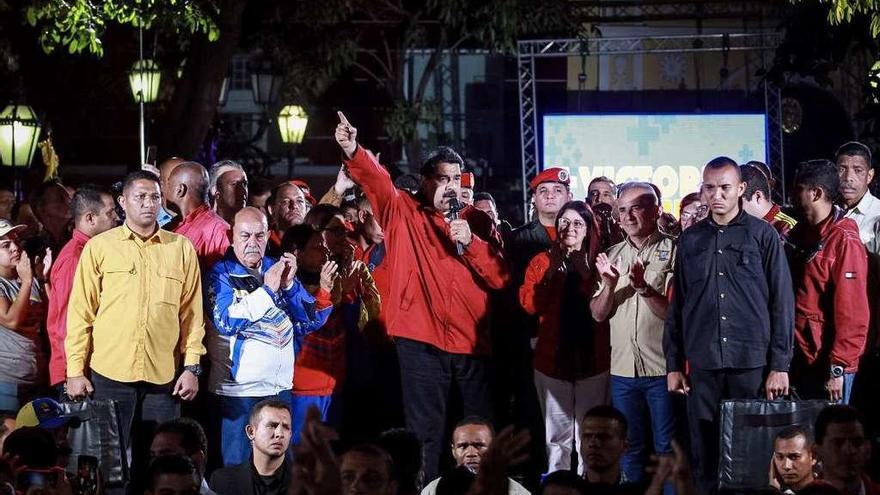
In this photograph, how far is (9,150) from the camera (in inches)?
641

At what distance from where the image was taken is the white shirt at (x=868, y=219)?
33.4ft

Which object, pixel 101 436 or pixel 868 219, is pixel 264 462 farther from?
pixel 868 219

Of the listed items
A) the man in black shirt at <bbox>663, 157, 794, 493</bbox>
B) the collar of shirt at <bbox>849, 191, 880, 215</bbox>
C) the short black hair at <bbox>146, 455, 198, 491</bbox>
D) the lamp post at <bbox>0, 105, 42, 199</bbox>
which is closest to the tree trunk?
the lamp post at <bbox>0, 105, 42, 199</bbox>

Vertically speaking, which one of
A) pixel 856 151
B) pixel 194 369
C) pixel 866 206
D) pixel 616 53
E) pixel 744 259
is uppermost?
pixel 616 53

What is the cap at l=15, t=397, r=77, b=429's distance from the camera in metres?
8.59

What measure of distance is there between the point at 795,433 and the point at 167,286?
3.77 meters

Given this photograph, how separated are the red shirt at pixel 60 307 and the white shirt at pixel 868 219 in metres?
5.07

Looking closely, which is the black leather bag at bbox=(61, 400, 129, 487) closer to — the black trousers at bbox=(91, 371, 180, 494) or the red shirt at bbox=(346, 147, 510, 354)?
the black trousers at bbox=(91, 371, 180, 494)

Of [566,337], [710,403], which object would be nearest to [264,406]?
[566,337]

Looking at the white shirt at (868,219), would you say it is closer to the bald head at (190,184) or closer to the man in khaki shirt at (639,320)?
the man in khaki shirt at (639,320)

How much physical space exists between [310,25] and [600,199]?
13645 millimetres

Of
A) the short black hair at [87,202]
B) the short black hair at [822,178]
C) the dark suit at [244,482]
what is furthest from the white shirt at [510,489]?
the short black hair at [87,202]

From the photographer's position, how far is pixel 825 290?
30.9 feet

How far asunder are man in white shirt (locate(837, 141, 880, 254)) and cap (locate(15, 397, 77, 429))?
17.4 ft
